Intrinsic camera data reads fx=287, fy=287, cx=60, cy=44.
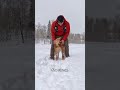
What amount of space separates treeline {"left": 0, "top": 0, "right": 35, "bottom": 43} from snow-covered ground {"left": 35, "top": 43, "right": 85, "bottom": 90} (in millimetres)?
1185

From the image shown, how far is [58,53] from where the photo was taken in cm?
494

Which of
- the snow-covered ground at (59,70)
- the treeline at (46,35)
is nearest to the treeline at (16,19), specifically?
the treeline at (46,35)

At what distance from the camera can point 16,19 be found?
6.67m

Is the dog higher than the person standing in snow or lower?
lower

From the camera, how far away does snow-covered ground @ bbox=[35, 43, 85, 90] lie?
471 cm

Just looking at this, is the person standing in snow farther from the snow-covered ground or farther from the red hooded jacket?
the snow-covered ground

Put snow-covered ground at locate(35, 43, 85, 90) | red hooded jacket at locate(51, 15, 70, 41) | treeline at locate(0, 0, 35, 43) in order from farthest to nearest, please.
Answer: treeline at locate(0, 0, 35, 43) → red hooded jacket at locate(51, 15, 70, 41) → snow-covered ground at locate(35, 43, 85, 90)

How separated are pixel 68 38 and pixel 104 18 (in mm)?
2206

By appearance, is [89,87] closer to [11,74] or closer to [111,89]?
[111,89]

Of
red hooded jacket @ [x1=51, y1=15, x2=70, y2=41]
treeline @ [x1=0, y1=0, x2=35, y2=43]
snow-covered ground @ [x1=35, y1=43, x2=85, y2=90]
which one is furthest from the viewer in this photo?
treeline @ [x1=0, y1=0, x2=35, y2=43]

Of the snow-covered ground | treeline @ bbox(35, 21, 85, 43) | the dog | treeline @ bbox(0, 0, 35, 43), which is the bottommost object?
the snow-covered ground

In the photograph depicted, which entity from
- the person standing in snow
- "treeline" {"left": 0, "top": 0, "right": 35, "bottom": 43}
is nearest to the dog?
the person standing in snow

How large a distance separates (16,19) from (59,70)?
231 centimetres

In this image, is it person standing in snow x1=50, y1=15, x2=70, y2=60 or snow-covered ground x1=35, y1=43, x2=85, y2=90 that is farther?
person standing in snow x1=50, y1=15, x2=70, y2=60
